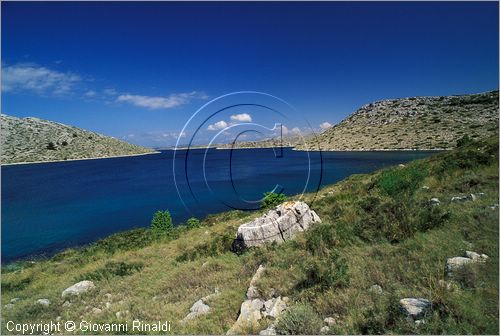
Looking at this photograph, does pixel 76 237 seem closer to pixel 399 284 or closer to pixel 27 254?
pixel 27 254

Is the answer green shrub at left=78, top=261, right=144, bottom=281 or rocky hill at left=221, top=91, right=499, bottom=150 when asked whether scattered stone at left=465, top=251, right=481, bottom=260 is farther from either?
rocky hill at left=221, top=91, right=499, bottom=150

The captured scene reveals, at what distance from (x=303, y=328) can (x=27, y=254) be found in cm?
3083

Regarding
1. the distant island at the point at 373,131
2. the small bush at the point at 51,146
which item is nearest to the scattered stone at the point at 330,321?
the distant island at the point at 373,131

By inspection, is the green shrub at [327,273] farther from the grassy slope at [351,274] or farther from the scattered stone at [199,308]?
the scattered stone at [199,308]

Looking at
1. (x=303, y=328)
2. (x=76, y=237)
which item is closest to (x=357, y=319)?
(x=303, y=328)

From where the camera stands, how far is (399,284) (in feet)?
18.8

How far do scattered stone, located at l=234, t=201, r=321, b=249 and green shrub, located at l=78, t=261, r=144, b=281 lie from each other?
458 centimetres

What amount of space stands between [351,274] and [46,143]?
168945mm

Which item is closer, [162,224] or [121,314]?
[121,314]

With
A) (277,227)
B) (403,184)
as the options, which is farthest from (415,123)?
(277,227)

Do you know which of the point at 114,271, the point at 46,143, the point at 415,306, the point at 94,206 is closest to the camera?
the point at 415,306

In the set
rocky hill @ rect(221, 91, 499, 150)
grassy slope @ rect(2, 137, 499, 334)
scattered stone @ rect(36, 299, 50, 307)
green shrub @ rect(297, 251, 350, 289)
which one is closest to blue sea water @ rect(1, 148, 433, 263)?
grassy slope @ rect(2, 137, 499, 334)

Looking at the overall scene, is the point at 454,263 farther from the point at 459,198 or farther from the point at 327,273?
the point at 459,198

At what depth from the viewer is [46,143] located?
465 ft
